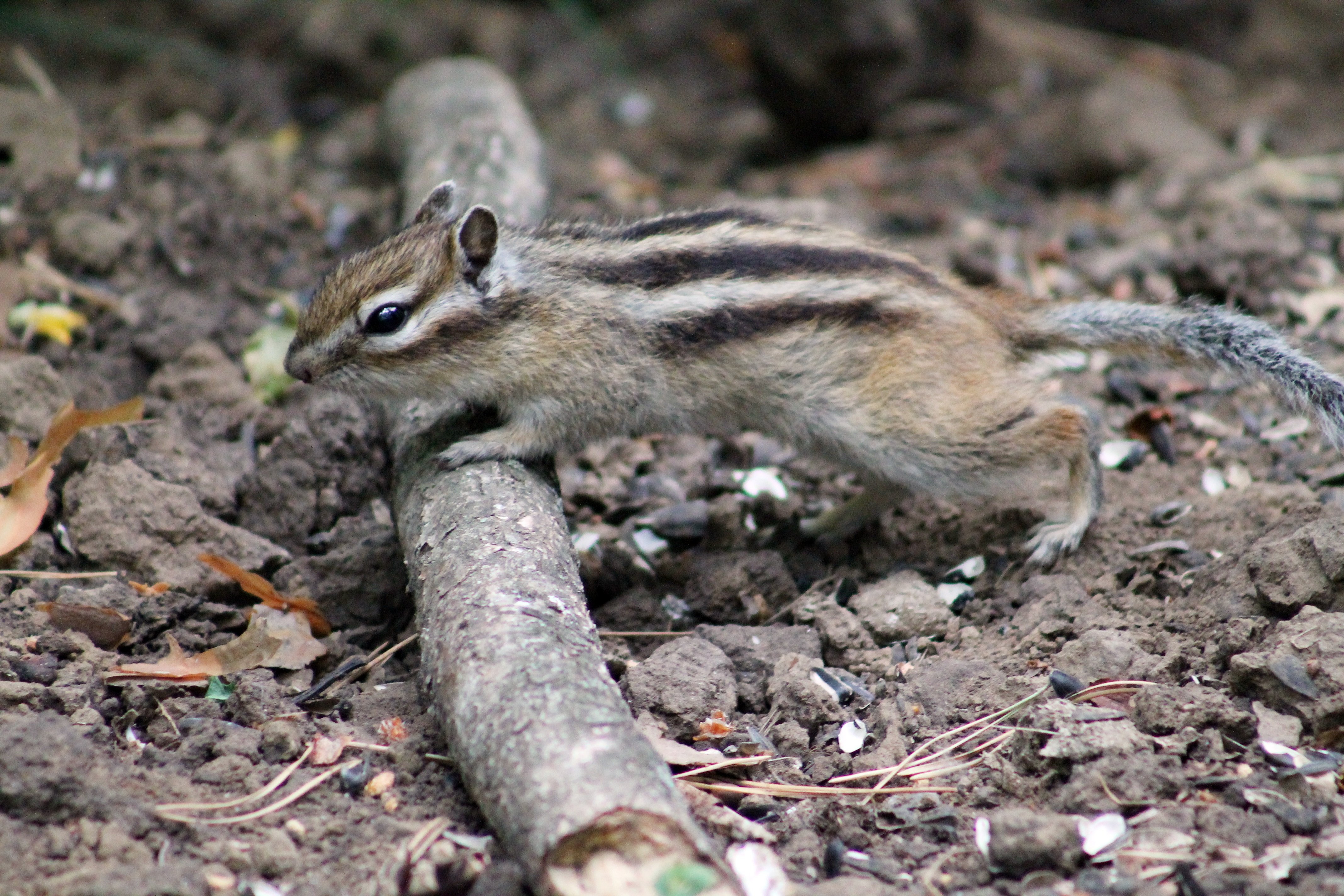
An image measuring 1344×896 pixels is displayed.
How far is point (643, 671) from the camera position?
3.97 meters

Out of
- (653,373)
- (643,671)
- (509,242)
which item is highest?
(509,242)

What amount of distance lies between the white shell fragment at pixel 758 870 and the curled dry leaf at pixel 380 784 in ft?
3.31

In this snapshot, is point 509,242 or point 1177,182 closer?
point 509,242

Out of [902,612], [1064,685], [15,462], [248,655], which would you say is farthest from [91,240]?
[1064,685]

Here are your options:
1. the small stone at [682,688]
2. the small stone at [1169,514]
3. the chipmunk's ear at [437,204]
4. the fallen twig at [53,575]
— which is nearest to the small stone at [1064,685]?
the small stone at [682,688]

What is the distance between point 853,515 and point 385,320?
82.7 inches

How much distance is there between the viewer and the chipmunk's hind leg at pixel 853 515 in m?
5.13

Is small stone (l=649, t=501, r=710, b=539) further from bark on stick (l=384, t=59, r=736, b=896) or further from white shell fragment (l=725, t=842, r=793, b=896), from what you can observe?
white shell fragment (l=725, t=842, r=793, b=896)

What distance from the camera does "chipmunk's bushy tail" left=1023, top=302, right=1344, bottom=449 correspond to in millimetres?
4516

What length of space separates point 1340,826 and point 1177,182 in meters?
5.33

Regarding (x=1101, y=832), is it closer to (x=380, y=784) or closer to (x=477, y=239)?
(x=380, y=784)

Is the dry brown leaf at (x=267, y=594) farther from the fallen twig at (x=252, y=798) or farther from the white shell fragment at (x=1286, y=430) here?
the white shell fragment at (x=1286, y=430)

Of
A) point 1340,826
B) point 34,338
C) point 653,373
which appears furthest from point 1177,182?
point 34,338

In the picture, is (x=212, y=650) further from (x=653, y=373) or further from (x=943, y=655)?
(x=943, y=655)
